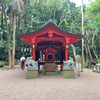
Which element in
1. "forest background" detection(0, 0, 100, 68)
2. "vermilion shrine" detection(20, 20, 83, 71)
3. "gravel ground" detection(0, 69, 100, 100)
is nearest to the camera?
"gravel ground" detection(0, 69, 100, 100)

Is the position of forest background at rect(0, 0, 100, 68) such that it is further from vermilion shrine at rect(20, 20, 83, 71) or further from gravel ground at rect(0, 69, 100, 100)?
gravel ground at rect(0, 69, 100, 100)

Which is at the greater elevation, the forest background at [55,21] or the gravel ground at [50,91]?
the forest background at [55,21]

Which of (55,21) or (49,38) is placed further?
(55,21)

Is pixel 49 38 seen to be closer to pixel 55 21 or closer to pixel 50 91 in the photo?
pixel 50 91

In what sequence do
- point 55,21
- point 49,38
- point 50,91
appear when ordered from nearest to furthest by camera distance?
point 50,91, point 49,38, point 55,21

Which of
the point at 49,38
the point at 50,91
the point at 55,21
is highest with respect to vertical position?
the point at 55,21

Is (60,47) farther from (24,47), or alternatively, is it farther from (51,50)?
(24,47)

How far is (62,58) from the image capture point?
1504 centimetres

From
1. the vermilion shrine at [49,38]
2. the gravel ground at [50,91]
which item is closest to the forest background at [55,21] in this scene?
the vermilion shrine at [49,38]

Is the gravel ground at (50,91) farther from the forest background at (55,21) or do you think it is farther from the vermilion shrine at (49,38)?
the forest background at (55,21)

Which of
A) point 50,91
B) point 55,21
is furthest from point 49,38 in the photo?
point 55,21

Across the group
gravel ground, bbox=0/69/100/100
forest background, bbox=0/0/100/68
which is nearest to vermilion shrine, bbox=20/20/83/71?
gravel ground, bbox=0/69/100/100

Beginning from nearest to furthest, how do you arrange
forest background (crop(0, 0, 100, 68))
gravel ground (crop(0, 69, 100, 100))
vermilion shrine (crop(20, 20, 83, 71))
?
gravel ground (crop(0, 69, 100, 100)) < vermilion shrine (crop(20, 20, 83, 71)) < forest background (crop(0, 0, 100, 68))

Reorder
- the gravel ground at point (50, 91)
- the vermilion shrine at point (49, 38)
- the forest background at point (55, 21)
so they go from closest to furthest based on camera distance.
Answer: the gravel ground at point (50, 91) → the vermilion shrine at point (49, 38) → the forest background at point (55, 21)
